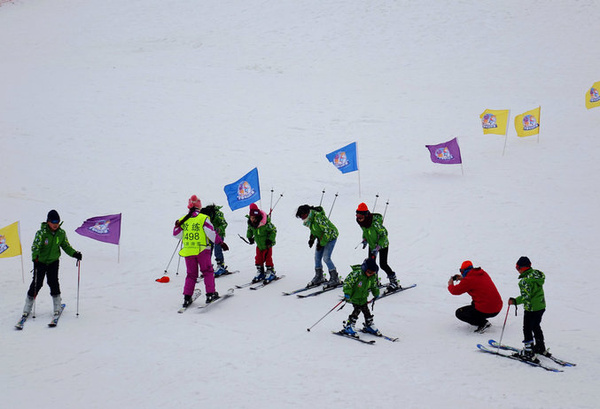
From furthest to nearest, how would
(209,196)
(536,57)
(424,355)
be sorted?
(536,57) → (209,196) → (424,355)

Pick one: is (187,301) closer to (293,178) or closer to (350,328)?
(350,328)

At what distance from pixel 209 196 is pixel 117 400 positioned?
1030cm

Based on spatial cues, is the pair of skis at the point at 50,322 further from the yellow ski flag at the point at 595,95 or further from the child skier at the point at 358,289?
the yellow ski flag at the point at 595,95

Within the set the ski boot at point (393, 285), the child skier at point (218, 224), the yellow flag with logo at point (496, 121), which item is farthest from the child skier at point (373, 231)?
the yellow flag with logo at point (496, 121)

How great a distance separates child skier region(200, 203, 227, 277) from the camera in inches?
448

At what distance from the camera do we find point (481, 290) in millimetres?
8672

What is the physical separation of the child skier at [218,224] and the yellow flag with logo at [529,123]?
1169 cm

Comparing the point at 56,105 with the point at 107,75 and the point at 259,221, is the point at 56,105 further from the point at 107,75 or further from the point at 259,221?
the point at 259,221

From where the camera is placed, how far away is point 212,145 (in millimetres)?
20984

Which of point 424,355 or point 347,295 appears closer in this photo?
point 424,355

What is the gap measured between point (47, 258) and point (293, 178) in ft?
32.5

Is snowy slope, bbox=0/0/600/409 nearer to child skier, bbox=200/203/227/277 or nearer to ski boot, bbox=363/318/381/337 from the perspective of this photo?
ski boot, bbox=363/318/381/337

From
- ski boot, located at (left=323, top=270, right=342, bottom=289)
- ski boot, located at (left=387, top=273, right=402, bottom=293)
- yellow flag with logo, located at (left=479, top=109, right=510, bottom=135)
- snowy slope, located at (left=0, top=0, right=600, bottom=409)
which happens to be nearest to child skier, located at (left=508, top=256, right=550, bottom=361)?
snowy slope, located at (left=0, top=0, right=600, bottom=409)

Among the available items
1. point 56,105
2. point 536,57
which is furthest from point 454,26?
point 56,105
